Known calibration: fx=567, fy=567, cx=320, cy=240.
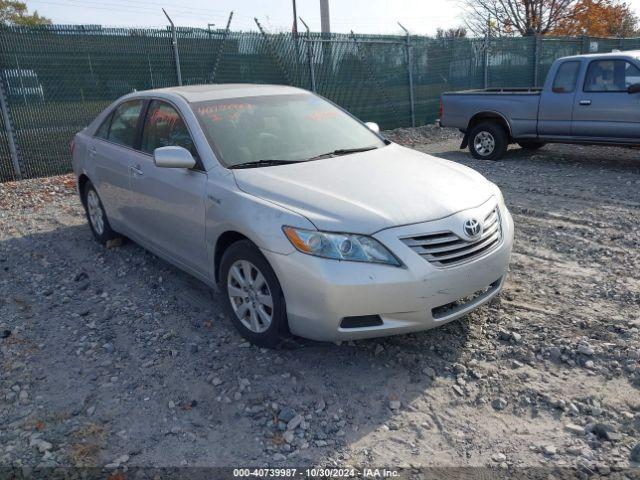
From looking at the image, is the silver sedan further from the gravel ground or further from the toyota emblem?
the gravel ground

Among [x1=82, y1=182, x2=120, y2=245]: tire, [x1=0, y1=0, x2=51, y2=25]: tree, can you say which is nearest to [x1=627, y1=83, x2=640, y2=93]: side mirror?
[x1=82, y1=182, x2=120, y2=245]: tire

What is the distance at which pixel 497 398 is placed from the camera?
10.4ft

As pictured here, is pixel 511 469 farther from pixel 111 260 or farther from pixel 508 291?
pixel 111 260

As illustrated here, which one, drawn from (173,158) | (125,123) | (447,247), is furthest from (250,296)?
(125,123)

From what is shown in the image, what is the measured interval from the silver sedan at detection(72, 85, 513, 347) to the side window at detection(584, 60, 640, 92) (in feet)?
18.9

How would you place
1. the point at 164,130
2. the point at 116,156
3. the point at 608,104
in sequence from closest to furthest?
the point at 164,130
the point at 116,156
the point at 608,104

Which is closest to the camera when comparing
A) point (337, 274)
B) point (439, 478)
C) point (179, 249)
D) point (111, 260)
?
point (439, 478)

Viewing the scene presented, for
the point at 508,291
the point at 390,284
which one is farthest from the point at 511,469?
the point at 508,291

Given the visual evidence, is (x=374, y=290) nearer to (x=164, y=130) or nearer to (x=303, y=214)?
(x=303, y=214)

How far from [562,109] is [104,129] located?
23.6ft

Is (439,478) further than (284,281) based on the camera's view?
No

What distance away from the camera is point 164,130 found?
4.65 metres

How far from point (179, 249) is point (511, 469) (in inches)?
112

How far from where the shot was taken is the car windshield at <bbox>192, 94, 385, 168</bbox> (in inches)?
164
